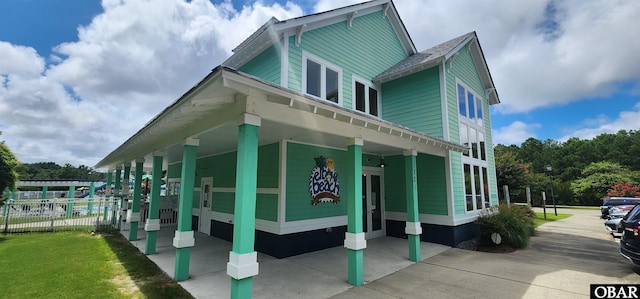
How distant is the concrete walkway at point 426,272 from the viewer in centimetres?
441

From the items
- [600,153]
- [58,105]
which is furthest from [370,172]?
[58,105]

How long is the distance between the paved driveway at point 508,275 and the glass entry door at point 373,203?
236 centimetres

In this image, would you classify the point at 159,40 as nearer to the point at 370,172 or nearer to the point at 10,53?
the point at 370,172

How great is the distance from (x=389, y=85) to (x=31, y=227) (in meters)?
15.3

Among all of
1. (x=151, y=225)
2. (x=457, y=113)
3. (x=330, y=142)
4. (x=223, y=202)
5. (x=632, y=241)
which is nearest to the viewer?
(x=632, y=241)

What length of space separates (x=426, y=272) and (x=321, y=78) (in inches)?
226

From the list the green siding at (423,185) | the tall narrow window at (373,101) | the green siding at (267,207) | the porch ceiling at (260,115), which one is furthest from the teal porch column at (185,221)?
the green siding at (423,185)

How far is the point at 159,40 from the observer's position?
11.0 meters

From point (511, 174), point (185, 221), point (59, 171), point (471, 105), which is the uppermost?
point (471, 105)

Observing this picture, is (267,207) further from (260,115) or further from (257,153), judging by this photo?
(260,115)

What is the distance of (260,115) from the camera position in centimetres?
358

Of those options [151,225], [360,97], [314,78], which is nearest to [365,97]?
[360,97]

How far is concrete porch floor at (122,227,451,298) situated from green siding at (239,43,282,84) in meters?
4.60

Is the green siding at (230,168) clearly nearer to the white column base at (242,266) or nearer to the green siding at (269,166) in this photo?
the green siding at (269,166)
